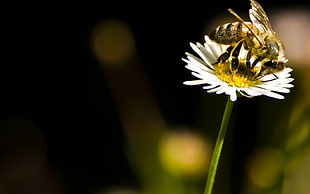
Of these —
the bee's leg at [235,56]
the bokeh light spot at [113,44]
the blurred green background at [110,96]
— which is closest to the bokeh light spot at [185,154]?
the blurred green background at [110,96]

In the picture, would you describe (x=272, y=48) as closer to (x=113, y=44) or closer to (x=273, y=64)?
(x=273, y=64)

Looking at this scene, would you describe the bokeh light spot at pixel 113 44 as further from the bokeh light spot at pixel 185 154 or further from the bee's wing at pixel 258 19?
the bee's wing at pixel 258 19

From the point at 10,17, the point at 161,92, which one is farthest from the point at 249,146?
the point at 10,17

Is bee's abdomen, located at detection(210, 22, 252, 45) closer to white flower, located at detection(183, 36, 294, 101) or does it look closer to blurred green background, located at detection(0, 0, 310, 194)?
white flower, located at detection(183, 36, 294, 101)

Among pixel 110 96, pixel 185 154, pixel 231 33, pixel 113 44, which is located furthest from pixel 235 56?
pixel 110 96

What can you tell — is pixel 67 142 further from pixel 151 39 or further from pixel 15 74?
pixel 151 39

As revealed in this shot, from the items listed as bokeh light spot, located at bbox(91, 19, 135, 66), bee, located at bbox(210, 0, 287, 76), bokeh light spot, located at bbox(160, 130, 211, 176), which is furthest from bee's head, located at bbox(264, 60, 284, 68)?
bokeh light spot, located at bbox(91, 19, 135, 66)
